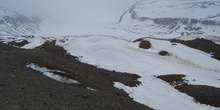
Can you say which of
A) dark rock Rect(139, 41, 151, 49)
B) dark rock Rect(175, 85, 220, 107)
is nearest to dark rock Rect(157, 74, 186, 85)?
dark rock Rect(175, 85, 220, 107)

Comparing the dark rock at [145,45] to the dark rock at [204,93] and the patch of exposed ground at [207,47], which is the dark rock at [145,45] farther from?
the dark rock at [204,93]

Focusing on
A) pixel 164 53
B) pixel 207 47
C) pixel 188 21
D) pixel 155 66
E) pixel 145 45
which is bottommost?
pixel 155 66

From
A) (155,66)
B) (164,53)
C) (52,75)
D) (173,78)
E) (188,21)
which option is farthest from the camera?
(188,21)

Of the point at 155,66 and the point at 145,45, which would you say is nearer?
the point at 155,66

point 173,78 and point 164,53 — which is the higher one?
point 164,53

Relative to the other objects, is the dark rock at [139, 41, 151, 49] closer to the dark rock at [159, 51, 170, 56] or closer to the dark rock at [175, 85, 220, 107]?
the dark rock at [159, 51, 170, 56]

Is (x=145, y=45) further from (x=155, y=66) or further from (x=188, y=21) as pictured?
(x=188, y=21)

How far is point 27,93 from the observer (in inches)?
261

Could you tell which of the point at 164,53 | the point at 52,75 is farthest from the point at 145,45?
the point at 52,75

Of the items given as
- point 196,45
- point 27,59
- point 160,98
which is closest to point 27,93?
point 27,59

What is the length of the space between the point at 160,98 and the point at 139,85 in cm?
310

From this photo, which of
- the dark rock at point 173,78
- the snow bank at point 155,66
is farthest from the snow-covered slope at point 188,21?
the dark rock at point 173,78

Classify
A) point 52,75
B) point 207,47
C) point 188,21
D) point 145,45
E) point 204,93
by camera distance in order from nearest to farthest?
point 52,75 → point 204,93 → point 207,47 → point 145,45 → point 188,21

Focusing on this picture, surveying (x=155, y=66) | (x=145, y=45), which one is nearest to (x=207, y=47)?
(x=145, y=45)
